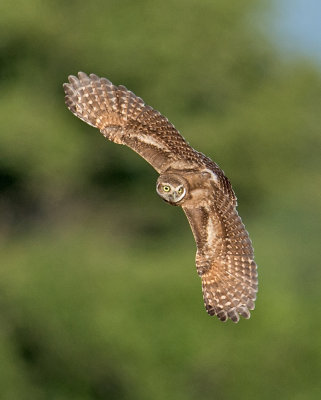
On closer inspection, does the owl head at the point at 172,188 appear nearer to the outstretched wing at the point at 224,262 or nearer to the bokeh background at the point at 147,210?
the outstretched wing at the point at 224,262

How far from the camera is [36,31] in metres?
21.3

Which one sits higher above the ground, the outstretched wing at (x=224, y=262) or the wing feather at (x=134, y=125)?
the wing feather at (x=134, y=125)

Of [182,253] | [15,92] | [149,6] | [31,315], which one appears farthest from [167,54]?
[31,315]

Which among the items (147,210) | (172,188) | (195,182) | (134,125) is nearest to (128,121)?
(134,125)

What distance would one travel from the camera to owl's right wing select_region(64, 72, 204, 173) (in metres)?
6.09

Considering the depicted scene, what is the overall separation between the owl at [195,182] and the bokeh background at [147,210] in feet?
27.7

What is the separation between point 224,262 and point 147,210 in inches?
597

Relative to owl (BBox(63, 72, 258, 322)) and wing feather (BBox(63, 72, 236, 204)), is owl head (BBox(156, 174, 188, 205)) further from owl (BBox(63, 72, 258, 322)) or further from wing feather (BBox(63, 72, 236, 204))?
wing feather (BBox(63, 72, 236, 204))

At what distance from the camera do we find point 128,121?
252 inches

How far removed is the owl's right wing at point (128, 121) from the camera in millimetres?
6090

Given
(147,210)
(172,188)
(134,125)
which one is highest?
(147,210)

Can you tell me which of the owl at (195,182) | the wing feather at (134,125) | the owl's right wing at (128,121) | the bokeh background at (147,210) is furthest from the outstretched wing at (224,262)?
the bokeh background at (147,210)

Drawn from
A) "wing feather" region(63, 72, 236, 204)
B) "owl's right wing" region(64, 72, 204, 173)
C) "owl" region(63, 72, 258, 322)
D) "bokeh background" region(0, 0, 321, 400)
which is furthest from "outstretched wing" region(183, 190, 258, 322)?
"bokeh background" region(0, 0, 321, 400)

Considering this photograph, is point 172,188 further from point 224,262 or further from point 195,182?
point 224,262
